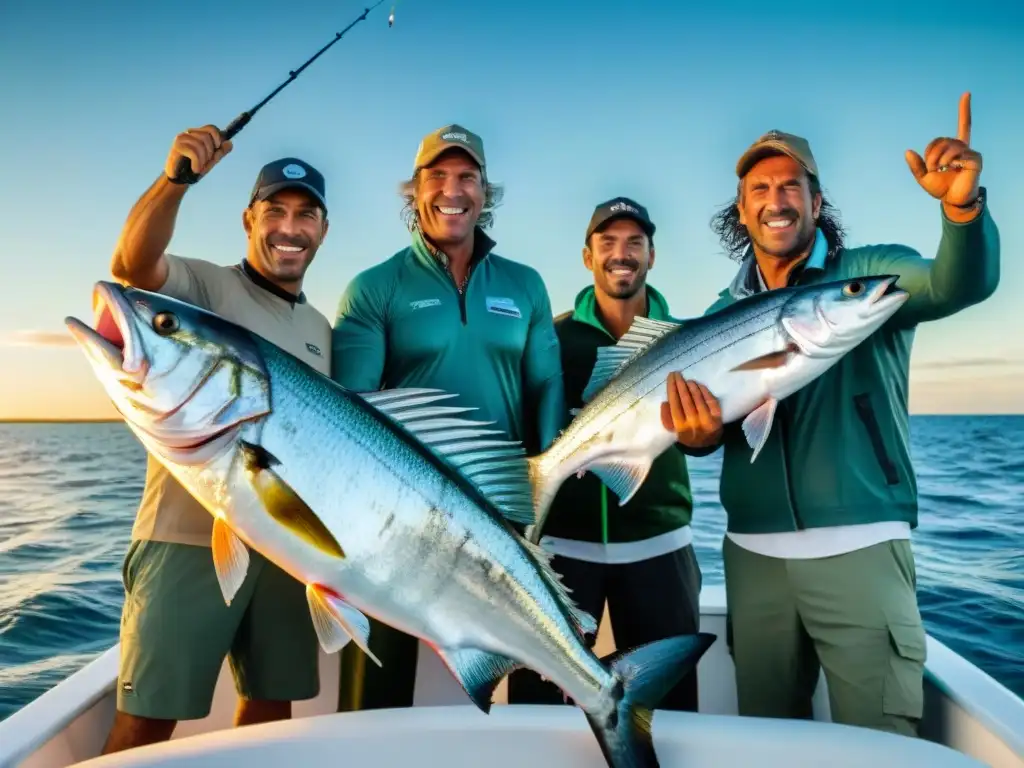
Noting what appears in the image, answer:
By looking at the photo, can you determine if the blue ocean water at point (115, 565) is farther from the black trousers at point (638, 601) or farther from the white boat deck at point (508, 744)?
the white boat deck at point (508, 744)

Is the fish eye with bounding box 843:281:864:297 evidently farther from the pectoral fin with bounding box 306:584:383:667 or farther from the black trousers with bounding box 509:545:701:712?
the pectoral fin with bounding box 306:584:383:667

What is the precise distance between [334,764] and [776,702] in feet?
5.97

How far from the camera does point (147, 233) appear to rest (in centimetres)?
270

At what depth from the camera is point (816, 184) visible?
10.6 ft

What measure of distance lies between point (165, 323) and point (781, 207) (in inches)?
93.6

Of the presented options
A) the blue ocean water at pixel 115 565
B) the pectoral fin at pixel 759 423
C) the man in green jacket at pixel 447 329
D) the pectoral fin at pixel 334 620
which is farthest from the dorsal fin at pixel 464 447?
the blue ocean water at pixel 115 565

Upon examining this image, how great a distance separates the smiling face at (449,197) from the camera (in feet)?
11.0

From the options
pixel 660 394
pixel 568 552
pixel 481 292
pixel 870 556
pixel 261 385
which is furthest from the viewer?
pixel 568 552

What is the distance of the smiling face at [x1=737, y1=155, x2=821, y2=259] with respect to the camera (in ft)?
10.1

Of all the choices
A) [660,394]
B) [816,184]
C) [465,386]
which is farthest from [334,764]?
[816,184]

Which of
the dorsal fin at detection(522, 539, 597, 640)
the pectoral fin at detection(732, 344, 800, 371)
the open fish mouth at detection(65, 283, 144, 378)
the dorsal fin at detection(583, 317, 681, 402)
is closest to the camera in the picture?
the open fish mouth at detection(65, 283, 144, 378)

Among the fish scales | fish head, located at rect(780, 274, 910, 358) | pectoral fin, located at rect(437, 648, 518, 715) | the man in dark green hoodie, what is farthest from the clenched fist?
fish head, located at rect(780, 274, 910, 358)

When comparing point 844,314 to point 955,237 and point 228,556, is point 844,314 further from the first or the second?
point 228,556

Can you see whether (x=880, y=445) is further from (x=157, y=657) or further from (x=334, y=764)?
(x=157, y=657)
